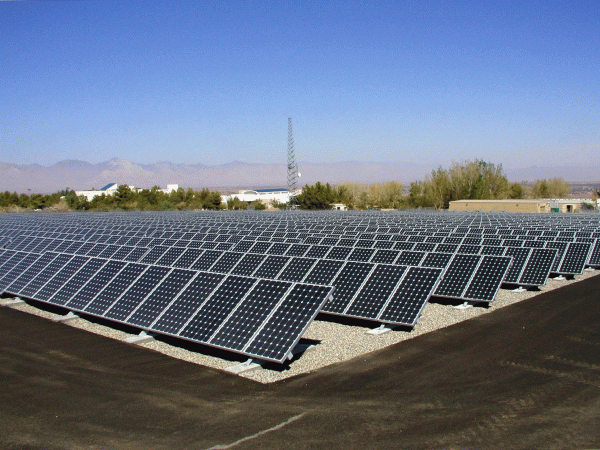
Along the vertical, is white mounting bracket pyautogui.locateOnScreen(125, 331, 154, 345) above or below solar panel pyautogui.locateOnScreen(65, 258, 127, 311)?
below

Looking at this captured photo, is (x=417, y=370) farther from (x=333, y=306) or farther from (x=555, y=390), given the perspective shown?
(x=333, y=306)

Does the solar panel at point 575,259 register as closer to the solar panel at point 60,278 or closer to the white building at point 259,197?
the solar panel at point 60,278

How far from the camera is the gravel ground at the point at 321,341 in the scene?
923 cm

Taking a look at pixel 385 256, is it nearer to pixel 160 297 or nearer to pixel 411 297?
pixel 411 297

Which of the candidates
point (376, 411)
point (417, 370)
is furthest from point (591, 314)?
point (376, 411)

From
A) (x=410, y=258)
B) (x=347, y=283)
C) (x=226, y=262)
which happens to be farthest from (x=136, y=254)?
(x=410, y=258)

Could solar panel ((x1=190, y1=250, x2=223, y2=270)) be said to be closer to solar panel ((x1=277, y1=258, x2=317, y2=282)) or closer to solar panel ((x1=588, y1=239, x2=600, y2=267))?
solar panel ((x1=277, y1=258, x2=317, y2=282))

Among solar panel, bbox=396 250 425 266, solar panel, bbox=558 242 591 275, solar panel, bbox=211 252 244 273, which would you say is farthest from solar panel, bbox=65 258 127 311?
solar panel, bbox=558 242 591 275

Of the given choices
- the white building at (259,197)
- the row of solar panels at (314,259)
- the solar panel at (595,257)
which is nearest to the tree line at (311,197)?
the white building at (259,197)

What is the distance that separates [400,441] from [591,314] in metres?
9.91

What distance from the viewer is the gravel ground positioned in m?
9.23

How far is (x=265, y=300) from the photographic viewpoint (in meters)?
9.87

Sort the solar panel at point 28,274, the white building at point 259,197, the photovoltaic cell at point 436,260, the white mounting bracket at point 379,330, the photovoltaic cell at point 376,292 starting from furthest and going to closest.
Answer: the white building at point 259,197 < the solar panel at point 28,274 < the photovoltaic cell at point 436,260 < the photovoltaic cell at point 376,292 < the white mounting bracket at point 379,330

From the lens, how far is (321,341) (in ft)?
35.7
